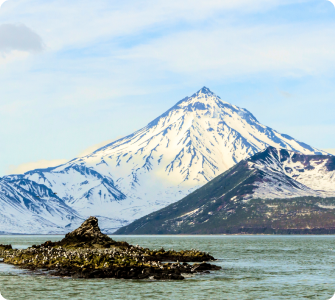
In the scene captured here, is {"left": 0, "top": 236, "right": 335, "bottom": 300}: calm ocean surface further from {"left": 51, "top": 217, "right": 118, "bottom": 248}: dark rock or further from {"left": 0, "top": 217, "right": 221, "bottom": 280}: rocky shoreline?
{"left": 51, "top": 217, "right": 118, "bottom": 248}: dark rock

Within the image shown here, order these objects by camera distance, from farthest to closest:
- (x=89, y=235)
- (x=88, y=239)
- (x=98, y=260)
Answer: (x=89, y=235)
(x=88, y=239)
(x=98, y=260)

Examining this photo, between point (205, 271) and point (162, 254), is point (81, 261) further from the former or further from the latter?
point (162, 254)

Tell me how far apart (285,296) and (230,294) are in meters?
6.22

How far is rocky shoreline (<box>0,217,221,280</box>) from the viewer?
81.8m

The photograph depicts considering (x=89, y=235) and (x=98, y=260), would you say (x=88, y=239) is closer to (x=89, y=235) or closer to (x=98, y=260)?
(x=89, y=235)

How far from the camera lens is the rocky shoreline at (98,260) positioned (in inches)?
3221

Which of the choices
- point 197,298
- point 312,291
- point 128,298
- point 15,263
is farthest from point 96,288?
point 15,263

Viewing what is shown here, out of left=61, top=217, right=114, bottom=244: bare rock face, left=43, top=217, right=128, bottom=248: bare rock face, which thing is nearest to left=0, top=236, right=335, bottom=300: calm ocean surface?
left=43, top=217, right=128, bottom=248: bare rock face

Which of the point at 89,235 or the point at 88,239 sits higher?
the point at 89,235

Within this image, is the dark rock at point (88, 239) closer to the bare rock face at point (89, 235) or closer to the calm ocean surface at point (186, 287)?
A: the bare rock face at point (89, 235)

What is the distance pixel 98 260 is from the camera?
88.9 meters

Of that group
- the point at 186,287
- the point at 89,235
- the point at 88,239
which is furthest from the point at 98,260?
the point at 89,235

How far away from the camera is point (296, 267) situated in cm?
10169

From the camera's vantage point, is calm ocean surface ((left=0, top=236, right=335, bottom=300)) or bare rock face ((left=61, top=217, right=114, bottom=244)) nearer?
calm ocean surface ((left=0, top=236, right=335, bottom=300))
